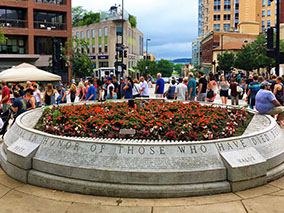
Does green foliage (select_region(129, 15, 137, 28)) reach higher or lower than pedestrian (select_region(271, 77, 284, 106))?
higher

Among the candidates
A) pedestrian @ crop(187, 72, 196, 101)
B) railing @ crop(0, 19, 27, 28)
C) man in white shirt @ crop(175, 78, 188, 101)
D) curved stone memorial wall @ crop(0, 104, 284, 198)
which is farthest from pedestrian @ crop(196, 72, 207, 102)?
railing @ crop(0, 19, 27, 28)

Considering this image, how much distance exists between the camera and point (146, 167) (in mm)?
5824

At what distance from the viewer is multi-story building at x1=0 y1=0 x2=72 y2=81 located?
1726 inches

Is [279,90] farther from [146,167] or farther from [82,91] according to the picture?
[82,91]

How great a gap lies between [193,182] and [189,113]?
3470 mm

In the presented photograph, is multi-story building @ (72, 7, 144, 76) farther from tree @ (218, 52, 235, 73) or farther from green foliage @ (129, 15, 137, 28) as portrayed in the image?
tree @ (218, 52, 235, 73)

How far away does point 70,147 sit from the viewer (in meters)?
6.27

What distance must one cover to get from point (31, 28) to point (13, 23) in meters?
2.41

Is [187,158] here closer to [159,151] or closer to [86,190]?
[159,151]

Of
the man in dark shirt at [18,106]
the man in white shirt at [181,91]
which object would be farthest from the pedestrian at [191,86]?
the man in dark shirt at [18,106]

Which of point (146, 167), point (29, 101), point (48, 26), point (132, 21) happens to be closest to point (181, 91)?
point (29, 101)

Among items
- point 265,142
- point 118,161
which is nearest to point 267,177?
point 265,142

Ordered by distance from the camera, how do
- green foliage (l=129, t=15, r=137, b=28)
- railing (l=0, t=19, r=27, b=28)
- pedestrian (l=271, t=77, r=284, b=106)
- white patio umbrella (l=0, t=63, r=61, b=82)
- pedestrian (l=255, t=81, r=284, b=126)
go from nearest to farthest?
pedestrian (l=255, t=81, r=284, b=126)
pedestrian (l=271, t=77, r=284, b=106)
white patio umbrella (l=0, t=63, r=61, b=82)
railing (l=0, t=19, r=27, b=28)
green foliage (l=129, t=15, r=137, b=28)

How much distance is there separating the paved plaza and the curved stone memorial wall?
0.52 ft
